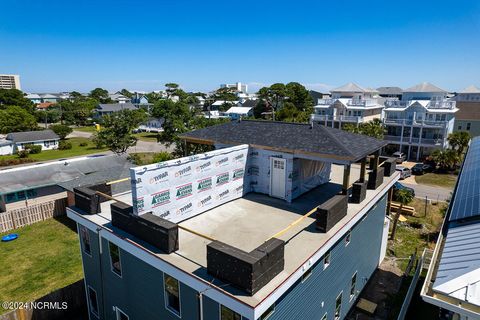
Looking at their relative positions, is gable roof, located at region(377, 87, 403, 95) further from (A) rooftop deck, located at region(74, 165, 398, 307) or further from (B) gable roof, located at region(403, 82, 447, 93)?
(A) rooftop deck, located at region(74, 165, 398, 307)

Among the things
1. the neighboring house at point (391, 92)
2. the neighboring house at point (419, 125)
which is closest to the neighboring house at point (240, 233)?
the neighboring house at point (419, 125)

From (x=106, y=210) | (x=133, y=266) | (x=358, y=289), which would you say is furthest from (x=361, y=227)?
(x=106, y=210)

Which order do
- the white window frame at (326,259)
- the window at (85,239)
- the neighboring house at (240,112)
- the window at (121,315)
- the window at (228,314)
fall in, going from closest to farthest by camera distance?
the window at (228,314), the white window frame at (326,259), the window at (121,315), the window at (85,239), the neighboring house at (240,112)

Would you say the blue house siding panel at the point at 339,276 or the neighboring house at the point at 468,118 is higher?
the neighboring house at the point at 468,118

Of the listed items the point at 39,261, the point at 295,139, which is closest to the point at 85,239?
the point at 39,261

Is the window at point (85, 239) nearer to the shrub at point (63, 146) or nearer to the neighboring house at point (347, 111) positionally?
the neighboring house at point (347, 111)

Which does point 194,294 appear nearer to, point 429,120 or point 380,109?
point 429,120

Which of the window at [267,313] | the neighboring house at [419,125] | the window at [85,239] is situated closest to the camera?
the window at [267,313]
